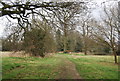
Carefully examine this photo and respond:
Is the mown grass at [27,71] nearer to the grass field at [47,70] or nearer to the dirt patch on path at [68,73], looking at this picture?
the grass field at [47,70]

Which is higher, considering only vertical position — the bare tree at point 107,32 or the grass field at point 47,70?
the bare tree at point 107,32

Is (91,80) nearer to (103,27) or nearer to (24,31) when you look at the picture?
(24,31)

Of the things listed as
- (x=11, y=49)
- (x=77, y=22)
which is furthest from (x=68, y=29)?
(x=11, y=49)

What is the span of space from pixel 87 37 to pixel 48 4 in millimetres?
10045

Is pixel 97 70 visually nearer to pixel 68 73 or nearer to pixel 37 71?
pixel 68 73

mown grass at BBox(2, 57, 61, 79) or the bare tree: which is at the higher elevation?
the bare tree

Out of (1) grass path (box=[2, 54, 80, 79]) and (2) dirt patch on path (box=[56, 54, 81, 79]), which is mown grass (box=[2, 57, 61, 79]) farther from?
(2) dirt patch on path (box=[56, 54, 81, 79])

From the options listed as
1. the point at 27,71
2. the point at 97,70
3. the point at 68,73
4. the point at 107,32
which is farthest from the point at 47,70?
the point at 107,32

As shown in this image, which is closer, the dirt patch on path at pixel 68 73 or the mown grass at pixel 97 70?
the dirt patch on path at pixel 68 73

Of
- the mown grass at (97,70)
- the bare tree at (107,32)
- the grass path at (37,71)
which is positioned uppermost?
the bare tree at (107,32)

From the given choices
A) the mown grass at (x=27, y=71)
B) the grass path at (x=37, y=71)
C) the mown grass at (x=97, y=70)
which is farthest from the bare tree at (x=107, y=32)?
the mown grass at (x=27, y=71)

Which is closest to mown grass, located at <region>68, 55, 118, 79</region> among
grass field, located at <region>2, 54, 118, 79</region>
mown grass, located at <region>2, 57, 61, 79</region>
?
grass field, located at <region>2, 54, 118, 79</region>

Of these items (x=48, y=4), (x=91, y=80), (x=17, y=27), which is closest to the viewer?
(x=91, y=80)

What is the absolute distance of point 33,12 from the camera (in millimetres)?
7926
